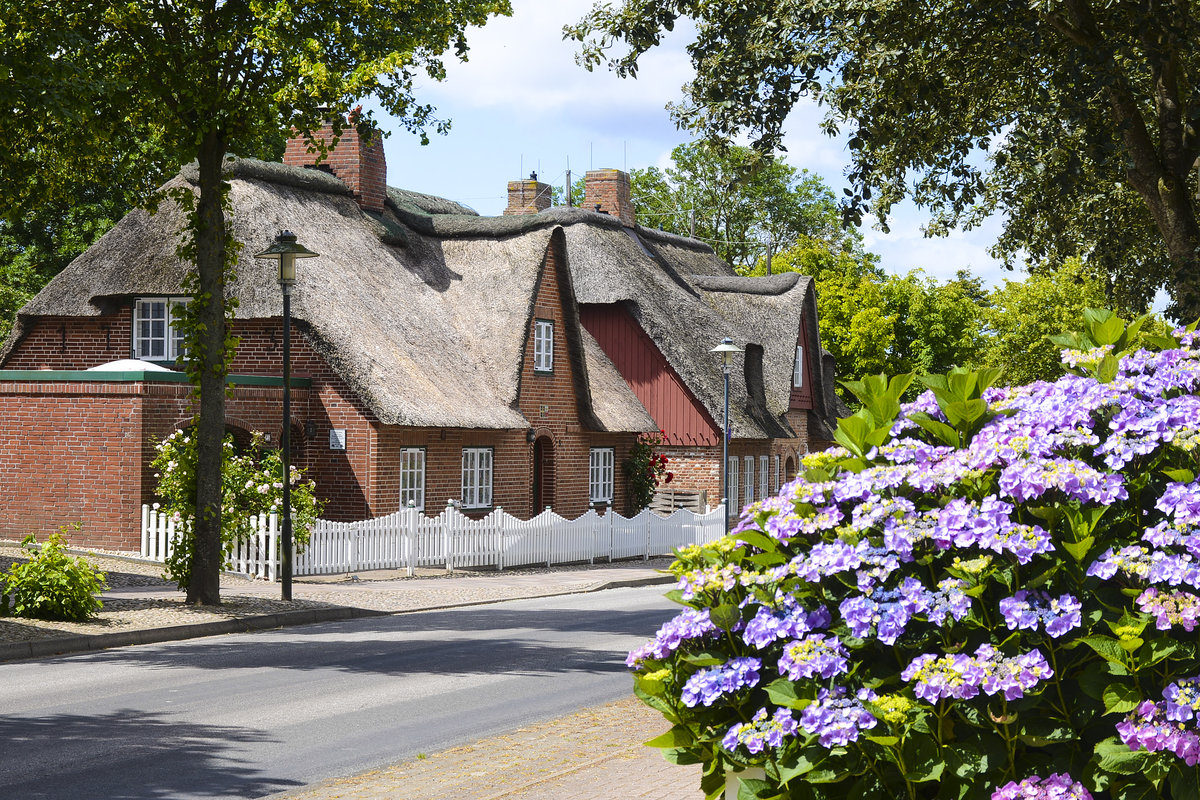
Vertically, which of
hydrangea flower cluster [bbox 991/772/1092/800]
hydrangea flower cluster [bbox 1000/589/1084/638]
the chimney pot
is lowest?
hydrangea flower cluster [bbox 991/772/1092/800]

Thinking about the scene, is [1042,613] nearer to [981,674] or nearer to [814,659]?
[981,674]

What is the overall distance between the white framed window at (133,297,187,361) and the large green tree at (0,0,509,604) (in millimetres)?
9677

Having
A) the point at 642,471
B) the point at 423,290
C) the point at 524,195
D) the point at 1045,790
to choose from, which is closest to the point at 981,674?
the point at 1045,790

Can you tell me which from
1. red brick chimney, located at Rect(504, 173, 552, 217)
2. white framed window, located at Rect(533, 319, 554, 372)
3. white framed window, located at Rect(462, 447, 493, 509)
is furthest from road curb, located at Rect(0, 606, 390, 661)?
red brick chimney, located at Rect(504, 173, 552, 217)

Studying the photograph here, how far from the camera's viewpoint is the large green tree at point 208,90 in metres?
16.0

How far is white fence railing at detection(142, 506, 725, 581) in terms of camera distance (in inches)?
883

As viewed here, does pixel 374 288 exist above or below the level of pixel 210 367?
above

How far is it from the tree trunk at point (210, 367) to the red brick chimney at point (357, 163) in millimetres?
14685

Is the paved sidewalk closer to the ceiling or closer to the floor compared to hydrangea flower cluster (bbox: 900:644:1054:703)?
closer to the floor

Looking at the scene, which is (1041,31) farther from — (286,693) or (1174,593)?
(1174,593)

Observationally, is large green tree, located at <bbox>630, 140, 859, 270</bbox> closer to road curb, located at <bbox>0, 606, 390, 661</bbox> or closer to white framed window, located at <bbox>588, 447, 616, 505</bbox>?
white framed window, located at <bbox>588, 447, 616, 505</bbox>

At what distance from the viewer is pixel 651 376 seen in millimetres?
38656

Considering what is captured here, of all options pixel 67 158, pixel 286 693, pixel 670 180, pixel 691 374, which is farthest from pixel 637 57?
pixel 670 180

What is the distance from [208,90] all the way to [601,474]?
19784mm
